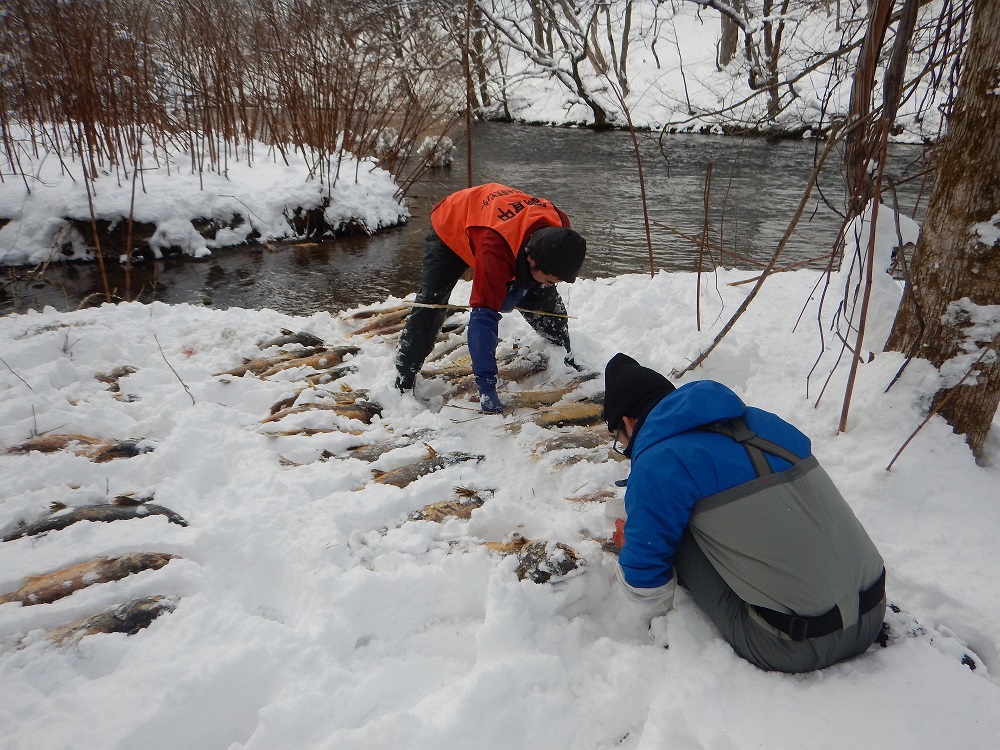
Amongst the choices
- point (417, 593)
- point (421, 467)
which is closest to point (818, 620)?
point (417, 593)

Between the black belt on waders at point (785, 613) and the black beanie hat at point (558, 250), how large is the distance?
1.25 meters

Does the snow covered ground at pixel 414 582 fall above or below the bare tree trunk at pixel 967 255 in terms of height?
below

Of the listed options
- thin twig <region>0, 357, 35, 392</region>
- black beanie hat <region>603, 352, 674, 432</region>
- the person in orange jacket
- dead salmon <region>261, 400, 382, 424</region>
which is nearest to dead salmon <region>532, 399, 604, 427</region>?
the person in orange jacket

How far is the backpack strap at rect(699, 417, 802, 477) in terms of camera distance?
5.37ft

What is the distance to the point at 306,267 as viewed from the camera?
735cm

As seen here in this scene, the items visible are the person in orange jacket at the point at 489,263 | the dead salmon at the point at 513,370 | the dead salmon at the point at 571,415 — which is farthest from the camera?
the dead salmon at the point at 513,370

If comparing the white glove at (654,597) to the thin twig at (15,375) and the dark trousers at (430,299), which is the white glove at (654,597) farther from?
the thin twig at (15,375)

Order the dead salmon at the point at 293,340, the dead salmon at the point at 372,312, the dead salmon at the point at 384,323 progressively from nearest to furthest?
the dead salmon at the point at 293,340 → the dead salmon at the point at 384,323 → the dead salmon at the point at 372,312

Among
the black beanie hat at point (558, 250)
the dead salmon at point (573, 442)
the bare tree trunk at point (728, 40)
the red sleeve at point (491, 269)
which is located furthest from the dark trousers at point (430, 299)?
the bare tree trunk at point (728, 40)

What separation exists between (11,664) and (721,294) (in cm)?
432

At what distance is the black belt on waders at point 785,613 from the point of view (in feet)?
5.24

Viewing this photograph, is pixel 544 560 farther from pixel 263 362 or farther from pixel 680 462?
pixel 263 362

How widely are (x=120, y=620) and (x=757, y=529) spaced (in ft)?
6.11

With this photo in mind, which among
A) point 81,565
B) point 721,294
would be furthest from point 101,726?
point 721,294
